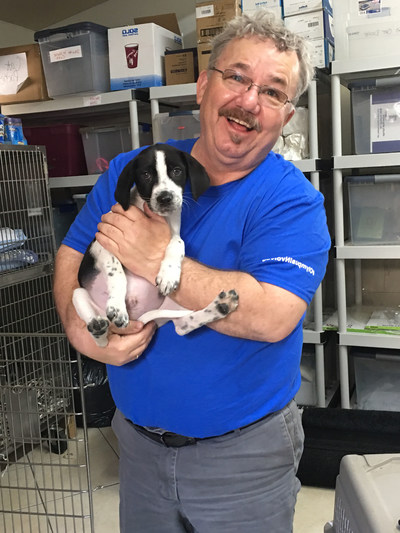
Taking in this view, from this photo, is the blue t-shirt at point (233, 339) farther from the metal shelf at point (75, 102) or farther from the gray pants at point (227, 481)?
the metal shelf at point (75, 102)

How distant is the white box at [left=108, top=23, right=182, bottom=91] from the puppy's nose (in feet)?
6.30

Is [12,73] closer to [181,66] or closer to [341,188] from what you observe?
[181,66]

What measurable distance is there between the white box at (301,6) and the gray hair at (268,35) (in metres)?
1.53

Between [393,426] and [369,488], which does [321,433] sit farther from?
[369,488]

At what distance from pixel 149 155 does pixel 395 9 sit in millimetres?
1832

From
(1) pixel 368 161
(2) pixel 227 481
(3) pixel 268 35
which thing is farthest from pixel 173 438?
(1) pixel 368 161

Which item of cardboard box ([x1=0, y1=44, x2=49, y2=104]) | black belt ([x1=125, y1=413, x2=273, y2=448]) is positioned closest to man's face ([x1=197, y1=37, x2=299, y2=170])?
black belt ([x1=125, y1=413, x2=273, y2=448])

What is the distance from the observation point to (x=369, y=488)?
1.06m

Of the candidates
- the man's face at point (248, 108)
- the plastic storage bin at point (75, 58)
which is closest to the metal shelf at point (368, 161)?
the plastic storage bin at point (75, 58)

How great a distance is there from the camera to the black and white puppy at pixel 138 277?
112 cm

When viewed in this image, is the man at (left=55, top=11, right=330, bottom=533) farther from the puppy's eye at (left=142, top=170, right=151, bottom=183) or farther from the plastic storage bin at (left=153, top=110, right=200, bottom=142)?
the plastic storage bin at (left=153, top=110, right=200, bottom=142)

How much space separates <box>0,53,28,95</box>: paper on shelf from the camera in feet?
10.2

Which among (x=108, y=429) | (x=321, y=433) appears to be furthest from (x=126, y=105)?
(x=321, y=433)

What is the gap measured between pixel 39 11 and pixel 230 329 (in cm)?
306
